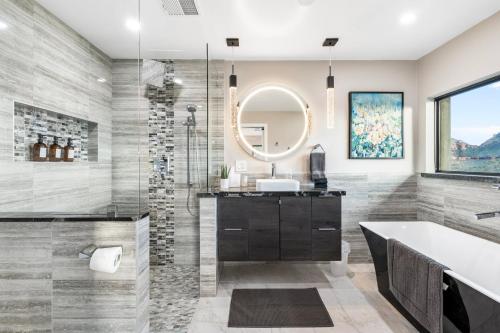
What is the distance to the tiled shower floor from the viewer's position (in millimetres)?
2367

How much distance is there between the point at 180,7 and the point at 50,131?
1.38 m

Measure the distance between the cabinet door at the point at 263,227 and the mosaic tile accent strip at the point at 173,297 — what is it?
29.7 inches

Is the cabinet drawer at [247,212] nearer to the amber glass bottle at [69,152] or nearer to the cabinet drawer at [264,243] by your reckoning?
the cabinet drawer at [264,243]

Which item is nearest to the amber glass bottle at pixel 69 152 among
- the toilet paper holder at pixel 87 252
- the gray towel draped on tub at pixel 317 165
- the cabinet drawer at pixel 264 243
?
the toilet paper holder at pixel 87 252

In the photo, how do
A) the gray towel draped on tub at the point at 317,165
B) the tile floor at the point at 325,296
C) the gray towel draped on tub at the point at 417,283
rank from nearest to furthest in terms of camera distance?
the gray towel draped on tub at the point at 417,283 < the tile floor at the point at 325,296 < the gray towel draped on tub at the point at 317,165

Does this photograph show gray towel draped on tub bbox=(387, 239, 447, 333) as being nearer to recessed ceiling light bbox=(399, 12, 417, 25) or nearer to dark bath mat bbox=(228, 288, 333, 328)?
dark bath mat bbox=(228, 288, 333, 328)

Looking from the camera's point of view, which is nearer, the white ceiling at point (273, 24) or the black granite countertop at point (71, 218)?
the black granite countertop at point (71, 218)

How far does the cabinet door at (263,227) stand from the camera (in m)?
2.97

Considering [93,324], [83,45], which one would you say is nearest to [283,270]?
[93,324]

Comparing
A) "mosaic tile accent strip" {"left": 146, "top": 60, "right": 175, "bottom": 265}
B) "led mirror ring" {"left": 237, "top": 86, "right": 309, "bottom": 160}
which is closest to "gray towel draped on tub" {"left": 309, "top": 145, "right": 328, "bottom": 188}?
"led mirror ring" {"left": 237, "top": 86, "right": 309, "bottom": 160}

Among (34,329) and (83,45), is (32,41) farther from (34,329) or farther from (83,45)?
(34,329)

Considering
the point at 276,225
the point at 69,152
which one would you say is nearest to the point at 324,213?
the point at 276,225

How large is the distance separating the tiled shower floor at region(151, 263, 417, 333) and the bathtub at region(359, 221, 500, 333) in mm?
195

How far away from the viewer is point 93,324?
166cm
